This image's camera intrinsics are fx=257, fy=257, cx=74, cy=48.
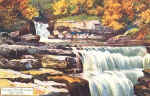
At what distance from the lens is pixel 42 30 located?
8.33m

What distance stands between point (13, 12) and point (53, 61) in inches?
78.6

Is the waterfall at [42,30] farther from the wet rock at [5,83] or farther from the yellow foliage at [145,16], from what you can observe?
the yellow foliage at [145,16]

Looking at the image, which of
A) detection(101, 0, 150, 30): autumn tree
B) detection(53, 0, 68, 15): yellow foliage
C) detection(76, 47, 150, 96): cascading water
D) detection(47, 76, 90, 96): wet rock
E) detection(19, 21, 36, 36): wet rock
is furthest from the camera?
detection(101, 0, 150, 30): autumn tree

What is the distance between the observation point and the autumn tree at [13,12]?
8.01 meters

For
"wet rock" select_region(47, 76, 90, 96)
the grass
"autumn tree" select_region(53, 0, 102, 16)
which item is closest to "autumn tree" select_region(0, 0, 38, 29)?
"autumn tree" select_region(53, 0, 102, 16)

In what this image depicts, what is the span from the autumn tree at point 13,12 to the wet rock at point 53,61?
1.39 m

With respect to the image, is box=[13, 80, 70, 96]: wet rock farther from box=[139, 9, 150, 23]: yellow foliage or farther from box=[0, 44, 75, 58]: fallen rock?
box=[139, 9, 150, 23]: yellow foliage

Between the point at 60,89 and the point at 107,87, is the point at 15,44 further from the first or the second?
the point at 107,87

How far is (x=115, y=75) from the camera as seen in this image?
8422mm

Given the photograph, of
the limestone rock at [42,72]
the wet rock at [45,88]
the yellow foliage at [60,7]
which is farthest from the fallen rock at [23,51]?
the yellow foliage at [60,7]

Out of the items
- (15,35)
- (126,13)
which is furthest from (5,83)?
(126,13)

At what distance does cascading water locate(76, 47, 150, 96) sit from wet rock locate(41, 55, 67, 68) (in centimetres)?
67

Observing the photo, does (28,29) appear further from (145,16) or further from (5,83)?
(145,16)

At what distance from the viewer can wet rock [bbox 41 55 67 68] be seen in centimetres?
817
